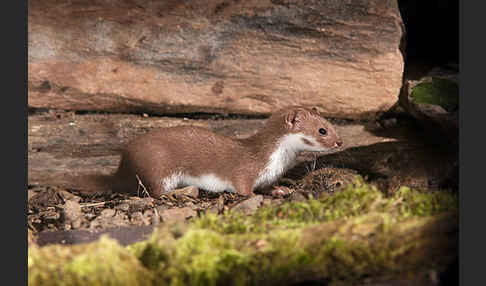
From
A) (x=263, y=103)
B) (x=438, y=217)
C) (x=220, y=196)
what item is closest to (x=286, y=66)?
(x=263, y=103)

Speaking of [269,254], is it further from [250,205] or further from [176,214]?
[176,214]

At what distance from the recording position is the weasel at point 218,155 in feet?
14.7

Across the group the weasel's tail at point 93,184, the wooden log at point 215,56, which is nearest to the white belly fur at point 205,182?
the weasel's tail at point 93,184

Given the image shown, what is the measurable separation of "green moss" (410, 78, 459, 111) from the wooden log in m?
0.72

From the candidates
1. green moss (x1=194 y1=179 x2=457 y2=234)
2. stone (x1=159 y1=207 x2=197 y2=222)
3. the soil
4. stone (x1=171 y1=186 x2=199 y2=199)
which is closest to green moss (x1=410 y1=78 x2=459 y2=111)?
the soil

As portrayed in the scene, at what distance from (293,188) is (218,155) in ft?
2.43

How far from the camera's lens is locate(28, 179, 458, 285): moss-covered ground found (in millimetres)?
2248

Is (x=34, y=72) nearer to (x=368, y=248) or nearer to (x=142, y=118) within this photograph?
(x=142, y=118)

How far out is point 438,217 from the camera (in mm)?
2393

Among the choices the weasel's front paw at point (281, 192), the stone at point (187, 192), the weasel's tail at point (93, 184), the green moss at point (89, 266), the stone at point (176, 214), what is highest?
the green moss at point (89, 266)

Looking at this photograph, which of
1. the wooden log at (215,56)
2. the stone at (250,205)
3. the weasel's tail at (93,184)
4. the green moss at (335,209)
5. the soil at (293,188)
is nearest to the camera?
the green moss at (335,209)

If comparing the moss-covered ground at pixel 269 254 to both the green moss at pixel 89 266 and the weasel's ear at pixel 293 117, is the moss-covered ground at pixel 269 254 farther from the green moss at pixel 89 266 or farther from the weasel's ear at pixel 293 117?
the weasel's ear at pixel 293 117

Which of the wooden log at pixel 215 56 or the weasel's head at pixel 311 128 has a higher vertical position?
the wooden log at pixel 215 56

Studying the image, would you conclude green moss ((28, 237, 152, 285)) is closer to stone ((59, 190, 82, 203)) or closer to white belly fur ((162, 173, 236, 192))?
white belly fur ((162, 173, 236, 192))
